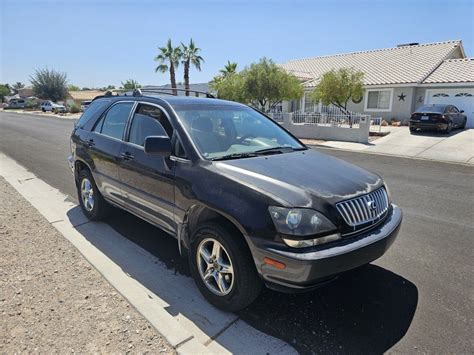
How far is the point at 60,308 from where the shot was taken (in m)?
2.88

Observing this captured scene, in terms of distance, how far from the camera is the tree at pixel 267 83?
20.5 meters

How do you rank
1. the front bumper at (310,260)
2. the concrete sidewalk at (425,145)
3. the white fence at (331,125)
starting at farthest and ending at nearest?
the white fence at (331,125) < the concrete sidewalk at (425,145) < the front bumper at (310,260)

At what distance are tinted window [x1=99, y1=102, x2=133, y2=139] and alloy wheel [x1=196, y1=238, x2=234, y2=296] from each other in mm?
2033

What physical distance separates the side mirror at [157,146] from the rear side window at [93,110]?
84.5 inches

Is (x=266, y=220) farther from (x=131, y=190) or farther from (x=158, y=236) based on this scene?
(x=158, y=236)

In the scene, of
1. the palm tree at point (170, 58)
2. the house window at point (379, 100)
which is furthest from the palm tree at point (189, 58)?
the house window at point (379, 100)

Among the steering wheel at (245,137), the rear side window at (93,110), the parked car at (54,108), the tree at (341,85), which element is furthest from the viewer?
the parked car at (54,108)

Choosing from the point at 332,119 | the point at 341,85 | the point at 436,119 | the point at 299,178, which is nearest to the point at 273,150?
the point at 299,178

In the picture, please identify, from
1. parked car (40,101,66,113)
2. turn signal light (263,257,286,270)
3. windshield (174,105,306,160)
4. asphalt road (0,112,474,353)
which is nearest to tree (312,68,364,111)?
asphalt road (0,112,474,353)

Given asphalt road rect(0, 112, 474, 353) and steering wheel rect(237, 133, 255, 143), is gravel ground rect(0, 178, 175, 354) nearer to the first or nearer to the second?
asphalt road rect(0, 112, 474, 353)

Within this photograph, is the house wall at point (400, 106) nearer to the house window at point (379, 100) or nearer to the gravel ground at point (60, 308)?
the house window at point (379, 100)

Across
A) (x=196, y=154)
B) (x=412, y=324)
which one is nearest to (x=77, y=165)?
(x=196, y=154)

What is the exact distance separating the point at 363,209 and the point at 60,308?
2.64 metres

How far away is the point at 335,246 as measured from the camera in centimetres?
257
